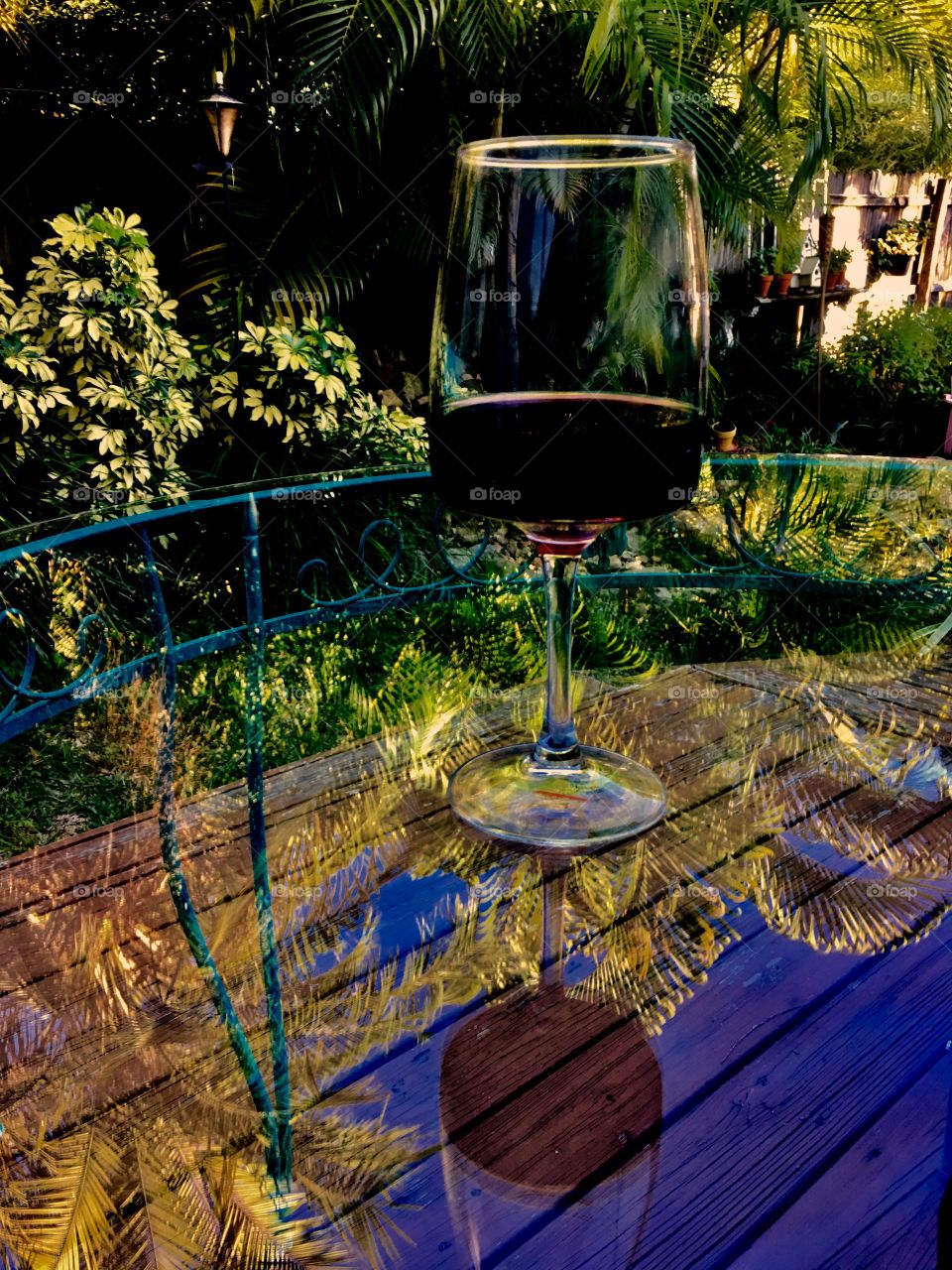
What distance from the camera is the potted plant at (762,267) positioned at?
8867mm

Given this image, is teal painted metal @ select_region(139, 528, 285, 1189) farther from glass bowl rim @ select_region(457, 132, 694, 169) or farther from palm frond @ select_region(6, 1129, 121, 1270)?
glass bowl rim @ select_region(457, 132, 694, 169)

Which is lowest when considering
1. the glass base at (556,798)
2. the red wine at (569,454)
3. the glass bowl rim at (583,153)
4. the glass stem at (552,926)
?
the glass base at (556,798)

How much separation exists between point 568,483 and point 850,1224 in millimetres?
440

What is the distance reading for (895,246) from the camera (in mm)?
10406

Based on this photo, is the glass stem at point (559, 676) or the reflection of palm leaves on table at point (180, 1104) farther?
the glass stem at point (559, 676)

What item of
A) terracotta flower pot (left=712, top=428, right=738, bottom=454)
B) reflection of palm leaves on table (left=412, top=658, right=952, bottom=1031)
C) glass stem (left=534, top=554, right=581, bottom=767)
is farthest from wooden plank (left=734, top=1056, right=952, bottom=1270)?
terracotta flower pot (left=712, top=428, right=738, bottom=454)

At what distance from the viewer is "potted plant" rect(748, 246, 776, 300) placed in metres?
8.87

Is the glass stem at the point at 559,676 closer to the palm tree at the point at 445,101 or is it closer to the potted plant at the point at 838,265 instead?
the palm tree at the point at 445,101

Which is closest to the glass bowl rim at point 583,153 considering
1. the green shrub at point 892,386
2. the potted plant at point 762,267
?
the green shrub at point 892,386

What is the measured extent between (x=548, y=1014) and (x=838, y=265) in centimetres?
1065

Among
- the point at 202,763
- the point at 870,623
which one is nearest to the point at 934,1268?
the point at 202,763

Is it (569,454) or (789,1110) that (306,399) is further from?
(789,1110)

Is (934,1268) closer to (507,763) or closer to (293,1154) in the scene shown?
(293,1154)

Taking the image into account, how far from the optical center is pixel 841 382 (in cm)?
863
